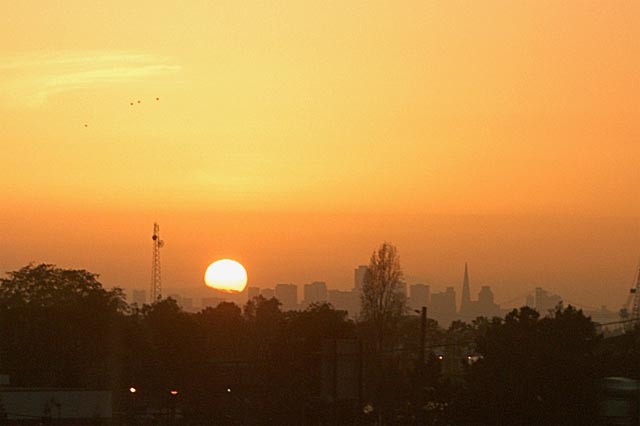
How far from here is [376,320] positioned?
77125mm

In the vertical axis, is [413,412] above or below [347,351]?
below

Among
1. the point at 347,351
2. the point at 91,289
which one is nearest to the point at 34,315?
the point at 91,289

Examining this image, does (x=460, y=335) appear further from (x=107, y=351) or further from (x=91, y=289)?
(x=107, y=351)

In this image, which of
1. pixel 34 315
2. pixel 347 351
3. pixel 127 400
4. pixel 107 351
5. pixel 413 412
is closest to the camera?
pixel 347 351

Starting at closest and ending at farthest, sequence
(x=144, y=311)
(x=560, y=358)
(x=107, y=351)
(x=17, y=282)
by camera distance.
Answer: (x=560, y=358) < (x=107, y=351) < (x=144, y=311) < (x=17, y=282)

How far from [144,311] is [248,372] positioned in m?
31.4

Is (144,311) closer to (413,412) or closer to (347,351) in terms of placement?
(413,412)

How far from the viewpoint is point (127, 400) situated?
214 feet

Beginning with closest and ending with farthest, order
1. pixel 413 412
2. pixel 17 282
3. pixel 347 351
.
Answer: pixel 347 351
pixel 413 412
pixel 17 282

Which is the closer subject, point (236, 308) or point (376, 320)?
point (376, 320)

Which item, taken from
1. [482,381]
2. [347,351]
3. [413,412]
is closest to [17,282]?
[413,412]

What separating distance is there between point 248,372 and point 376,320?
14172mm

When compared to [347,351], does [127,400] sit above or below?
below

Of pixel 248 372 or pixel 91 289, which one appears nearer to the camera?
pixel 248 372
